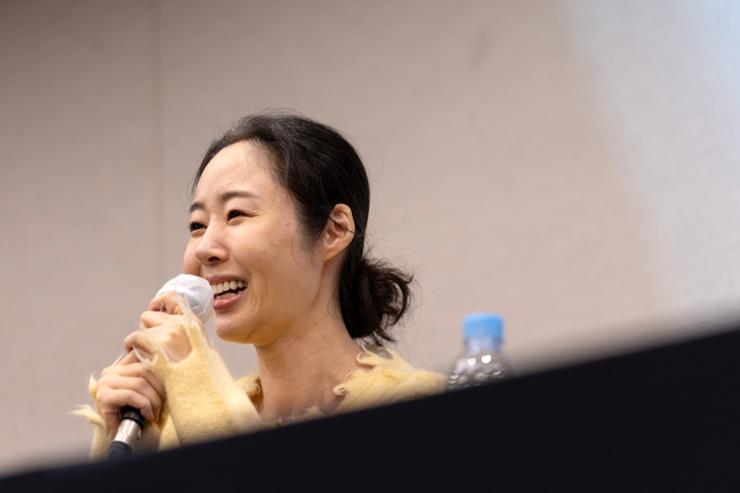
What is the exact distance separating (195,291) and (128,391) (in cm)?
22

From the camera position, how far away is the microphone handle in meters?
1.30

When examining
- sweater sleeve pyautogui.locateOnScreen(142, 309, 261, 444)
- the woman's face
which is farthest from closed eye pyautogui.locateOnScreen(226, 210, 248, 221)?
sweater sleeve pyautogui.locateOnScreen(142, 309, 261, 444)

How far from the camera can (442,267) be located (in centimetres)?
304

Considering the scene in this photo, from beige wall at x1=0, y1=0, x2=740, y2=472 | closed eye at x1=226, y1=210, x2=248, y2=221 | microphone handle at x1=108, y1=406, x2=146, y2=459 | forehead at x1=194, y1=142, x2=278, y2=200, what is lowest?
microphone handle at x1=108, y1=406, x2=146, y2=459

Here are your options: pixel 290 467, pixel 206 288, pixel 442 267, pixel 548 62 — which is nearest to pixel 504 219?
pixel 442 267

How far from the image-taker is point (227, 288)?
1.75 m

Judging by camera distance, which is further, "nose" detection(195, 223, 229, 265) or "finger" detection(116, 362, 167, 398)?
"nose" detection(195, 223, 229, 265)

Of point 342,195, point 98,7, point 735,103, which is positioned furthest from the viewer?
point 98,7

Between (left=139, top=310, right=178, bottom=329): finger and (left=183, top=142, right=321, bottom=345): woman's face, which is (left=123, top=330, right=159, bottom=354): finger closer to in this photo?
(left=139, top=310, right=178, bottom=329): finger

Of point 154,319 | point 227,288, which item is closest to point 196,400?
point 154,319

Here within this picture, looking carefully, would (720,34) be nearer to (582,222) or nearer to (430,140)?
(582,222)

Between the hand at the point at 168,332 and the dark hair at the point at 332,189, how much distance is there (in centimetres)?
29

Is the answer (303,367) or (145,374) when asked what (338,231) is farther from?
(145,374)

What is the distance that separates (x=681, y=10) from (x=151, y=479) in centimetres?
268
